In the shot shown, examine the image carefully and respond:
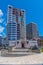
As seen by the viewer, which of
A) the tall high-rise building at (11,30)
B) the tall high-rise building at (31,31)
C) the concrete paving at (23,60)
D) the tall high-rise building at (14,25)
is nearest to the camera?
the concrete paving at (23,60)

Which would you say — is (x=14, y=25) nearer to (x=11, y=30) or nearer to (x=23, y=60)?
(x=11, y=30)

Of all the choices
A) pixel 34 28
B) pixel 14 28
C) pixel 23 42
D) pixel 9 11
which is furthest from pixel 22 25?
pixel 23 42

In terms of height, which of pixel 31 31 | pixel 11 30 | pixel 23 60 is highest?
pixel 11 30

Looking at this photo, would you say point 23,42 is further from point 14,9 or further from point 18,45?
point 14,9

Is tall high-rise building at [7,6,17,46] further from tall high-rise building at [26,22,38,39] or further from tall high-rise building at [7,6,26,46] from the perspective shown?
tall high-rise building at [26,22,38,39]

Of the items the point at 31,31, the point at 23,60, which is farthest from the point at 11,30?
the point at 23,60

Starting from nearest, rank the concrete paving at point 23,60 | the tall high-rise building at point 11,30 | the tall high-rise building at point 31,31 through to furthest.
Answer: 1. the concrete paving at point 23,60
2. the tall high-rise building at point 11,30
3. the tall high-rise building at point 31,31

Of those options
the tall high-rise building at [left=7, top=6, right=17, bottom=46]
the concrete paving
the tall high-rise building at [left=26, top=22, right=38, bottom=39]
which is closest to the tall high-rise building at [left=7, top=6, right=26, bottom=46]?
the tall high-rise building at [left=7, top=6, right=17, bottom=46]

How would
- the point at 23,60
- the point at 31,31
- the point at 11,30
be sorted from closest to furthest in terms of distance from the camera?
the point at 23,60
the point at 11,30
the point at 31,31

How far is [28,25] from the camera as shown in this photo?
45.1 m

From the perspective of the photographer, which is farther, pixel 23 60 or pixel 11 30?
pixel 11 30

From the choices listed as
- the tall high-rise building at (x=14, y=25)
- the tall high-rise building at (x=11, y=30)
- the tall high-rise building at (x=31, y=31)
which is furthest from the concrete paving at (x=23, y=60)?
the tall high-rise building at (x=31, y=31)

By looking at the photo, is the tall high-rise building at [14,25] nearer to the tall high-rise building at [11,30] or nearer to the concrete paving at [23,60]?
the tall high-rise building at [11,30]

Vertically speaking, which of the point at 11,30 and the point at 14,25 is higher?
the point at 14,25
